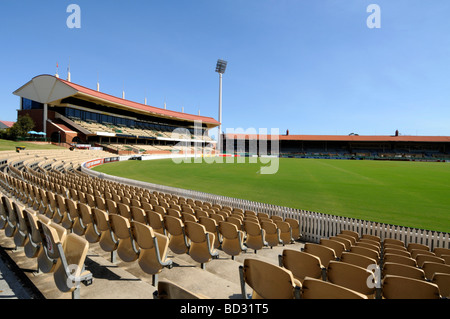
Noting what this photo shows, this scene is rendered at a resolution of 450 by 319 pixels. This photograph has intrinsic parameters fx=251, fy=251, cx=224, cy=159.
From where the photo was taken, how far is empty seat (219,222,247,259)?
5578mm

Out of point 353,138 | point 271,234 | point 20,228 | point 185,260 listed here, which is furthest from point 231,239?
point 353,138

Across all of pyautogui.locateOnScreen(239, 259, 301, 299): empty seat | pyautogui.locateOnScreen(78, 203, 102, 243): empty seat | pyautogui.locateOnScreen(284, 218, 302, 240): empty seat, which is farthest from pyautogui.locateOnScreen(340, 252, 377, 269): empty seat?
pyautogui.locateOnScreen(78, 203, 102, 243): empty seat

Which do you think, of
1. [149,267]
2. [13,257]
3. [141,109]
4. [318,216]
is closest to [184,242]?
[149,267]

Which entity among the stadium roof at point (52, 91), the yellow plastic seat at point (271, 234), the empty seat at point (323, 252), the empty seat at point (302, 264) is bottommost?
the yellow plastic seat at point (271, 234)

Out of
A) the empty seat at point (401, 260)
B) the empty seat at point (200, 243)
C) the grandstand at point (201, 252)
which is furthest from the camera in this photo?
the empty seat at point (200, 243)

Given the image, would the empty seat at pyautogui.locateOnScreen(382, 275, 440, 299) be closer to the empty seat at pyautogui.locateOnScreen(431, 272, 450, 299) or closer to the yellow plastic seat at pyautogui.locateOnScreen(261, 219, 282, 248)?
the empty seat at pyautogui.locateOnScreen(431, 272, 450, 299)

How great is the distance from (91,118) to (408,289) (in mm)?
68607

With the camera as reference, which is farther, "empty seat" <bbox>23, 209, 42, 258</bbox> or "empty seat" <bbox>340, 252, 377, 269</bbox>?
"empty seat" <bbox>340, 252, 377, 269</bbox>

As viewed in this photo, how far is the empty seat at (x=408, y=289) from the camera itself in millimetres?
2773

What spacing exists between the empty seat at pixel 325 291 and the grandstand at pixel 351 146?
3360 inches

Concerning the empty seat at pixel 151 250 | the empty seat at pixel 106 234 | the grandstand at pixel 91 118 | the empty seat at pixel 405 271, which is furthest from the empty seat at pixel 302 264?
the grandstand at pixel 91 118

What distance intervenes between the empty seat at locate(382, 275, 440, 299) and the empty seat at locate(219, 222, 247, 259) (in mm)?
2974

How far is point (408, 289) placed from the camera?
2.88 m

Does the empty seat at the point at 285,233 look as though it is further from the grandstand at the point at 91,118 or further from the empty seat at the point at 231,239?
the grandstand at the point at 91,118
